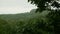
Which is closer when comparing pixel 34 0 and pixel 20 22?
pixel 34 0

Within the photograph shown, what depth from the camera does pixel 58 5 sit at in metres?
8.38

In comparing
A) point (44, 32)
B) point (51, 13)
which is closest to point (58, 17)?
point (51, 13)

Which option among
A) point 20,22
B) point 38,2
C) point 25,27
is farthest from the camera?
point 20,22

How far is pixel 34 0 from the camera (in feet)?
26.6

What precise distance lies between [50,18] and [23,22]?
149cm

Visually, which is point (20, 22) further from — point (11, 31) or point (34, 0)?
point (34, 0)

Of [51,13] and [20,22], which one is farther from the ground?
[51,13]

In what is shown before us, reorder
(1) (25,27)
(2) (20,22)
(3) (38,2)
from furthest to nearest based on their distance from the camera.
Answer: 1. (2) (20,22)
2. (1) (25,27)
3. (3) (38,2)

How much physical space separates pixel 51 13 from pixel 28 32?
123cm

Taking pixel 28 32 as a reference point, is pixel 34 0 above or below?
above

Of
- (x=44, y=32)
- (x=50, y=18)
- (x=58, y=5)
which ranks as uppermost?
(x=58, y=5)

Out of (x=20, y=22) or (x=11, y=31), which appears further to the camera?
(x=20, y=22)

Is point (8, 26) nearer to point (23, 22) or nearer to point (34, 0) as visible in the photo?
point (23, 22)

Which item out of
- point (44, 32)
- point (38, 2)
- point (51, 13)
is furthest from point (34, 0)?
point (44, 32)
